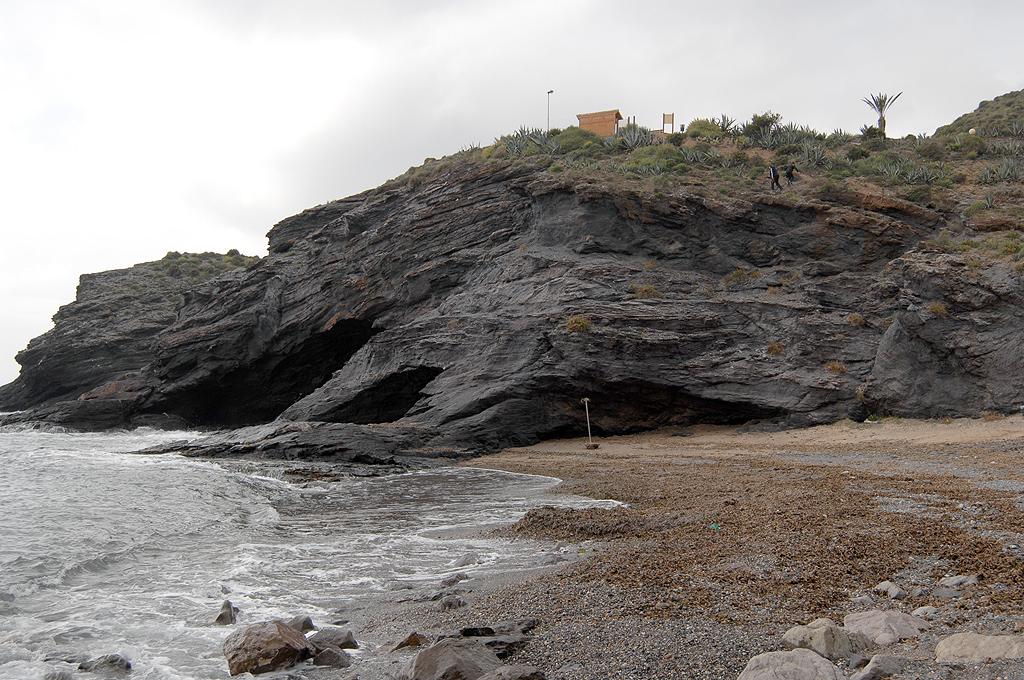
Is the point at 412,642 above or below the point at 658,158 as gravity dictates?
below

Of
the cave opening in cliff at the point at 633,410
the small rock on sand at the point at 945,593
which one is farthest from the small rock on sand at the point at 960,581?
the cave opening in cliff at the point at 633,410

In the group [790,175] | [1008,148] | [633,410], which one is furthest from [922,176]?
[633,410]

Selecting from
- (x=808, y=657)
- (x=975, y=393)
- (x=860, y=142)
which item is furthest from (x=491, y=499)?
(x=860, y=142)

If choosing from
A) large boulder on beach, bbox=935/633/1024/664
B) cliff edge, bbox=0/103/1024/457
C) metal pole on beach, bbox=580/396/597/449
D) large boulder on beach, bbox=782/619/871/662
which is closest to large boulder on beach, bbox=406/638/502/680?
large boulder on beach, bbox=782/619/871/662

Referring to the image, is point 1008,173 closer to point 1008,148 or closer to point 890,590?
point 1008,148

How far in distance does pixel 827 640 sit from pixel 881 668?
17.5 inches

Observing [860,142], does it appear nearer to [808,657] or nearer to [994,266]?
[994,266]

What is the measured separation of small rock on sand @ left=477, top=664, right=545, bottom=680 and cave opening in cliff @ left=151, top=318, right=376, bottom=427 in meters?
32.9

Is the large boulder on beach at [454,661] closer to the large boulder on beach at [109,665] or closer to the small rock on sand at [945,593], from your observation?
the large boulder on beach at [109,665]

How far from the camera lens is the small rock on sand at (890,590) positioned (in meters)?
5.08

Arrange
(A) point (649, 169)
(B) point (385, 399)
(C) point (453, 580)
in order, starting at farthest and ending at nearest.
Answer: (A) point (649, 169) → (B) point (385, 399) → (C) point (453, 580)

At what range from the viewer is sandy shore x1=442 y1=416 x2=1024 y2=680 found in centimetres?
444

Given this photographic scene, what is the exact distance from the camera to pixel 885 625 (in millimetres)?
4250

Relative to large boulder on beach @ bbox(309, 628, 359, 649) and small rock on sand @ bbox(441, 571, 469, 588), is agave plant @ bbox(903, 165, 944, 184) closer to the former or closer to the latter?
small rock on sand @ bbox(441, 571, 469, 588)
